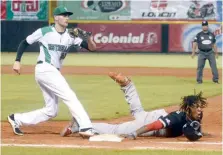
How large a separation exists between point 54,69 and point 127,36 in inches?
1066

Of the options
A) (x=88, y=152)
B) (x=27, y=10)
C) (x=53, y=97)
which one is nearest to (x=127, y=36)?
(x=27, y=10)

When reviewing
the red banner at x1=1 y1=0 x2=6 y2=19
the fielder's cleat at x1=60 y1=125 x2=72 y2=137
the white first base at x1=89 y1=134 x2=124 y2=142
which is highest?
the white first base at x1=89 y1=134 x2=124 y2=142

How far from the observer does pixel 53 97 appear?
37.4 feet

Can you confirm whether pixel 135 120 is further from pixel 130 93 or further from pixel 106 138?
pixel 106 138

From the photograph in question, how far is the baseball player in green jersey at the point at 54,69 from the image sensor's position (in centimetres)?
1089

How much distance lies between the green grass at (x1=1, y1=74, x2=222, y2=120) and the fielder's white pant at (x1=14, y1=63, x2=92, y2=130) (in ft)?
8.09

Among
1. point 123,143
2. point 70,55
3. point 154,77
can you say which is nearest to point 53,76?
point 123,143

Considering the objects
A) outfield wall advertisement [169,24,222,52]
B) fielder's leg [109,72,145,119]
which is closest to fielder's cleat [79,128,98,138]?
fielder's leg [109,72,145,119]

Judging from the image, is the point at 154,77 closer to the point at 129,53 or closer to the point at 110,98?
the point at 110,98

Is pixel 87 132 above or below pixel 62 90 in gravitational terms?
below

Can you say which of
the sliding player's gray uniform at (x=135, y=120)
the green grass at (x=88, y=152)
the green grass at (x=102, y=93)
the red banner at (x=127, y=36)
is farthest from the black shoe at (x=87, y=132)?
the red banner at (x=127, y=36)

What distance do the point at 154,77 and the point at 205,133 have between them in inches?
530

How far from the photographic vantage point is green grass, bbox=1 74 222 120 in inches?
604

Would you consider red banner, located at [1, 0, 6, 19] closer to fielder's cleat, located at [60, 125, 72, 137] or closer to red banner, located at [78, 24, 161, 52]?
red banner, located at [78, 24, 161, 52]
